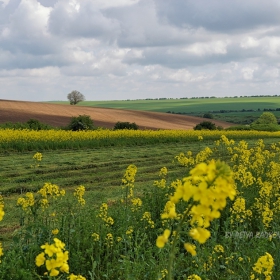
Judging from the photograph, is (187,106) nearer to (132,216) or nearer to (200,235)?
(132,216)

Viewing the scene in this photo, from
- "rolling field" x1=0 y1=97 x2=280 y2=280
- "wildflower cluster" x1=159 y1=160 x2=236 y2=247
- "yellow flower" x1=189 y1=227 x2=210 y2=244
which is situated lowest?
"rolling field" x1=0 y1=97 x2=280 y2=280

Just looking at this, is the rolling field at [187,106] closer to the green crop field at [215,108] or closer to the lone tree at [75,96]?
the green crop field at [215,108]

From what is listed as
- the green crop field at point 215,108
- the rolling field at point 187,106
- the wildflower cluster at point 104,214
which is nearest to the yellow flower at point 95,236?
the wildflower cluster at point 104,214

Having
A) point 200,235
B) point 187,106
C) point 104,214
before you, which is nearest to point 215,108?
point 187,106

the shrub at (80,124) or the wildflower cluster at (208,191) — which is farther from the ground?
the wildflower cluster at (208,191)

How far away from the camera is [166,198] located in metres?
8.52

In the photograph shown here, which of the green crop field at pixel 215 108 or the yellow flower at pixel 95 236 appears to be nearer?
the yellow flower at pixel 95 236

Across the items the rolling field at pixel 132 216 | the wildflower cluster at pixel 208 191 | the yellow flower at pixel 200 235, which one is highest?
the wildflower cluster at pixel 208 191

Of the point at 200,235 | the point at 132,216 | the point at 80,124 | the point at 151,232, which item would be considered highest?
the point at 200,235

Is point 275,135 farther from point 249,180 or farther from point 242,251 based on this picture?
point 242,251

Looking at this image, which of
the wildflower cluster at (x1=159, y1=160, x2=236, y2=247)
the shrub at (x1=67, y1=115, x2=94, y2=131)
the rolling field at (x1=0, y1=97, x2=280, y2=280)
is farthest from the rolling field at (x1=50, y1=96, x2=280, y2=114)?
the wildflower cluster at (x1=159, y1=160, x2=236, y2=247)

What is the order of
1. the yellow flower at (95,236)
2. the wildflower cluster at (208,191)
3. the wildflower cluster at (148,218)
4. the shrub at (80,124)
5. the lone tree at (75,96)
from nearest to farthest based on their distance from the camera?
the wildflower cluster at (208,191), the yellow flower at (95,236), the wildflower cluster at (148,218), the shrub at (80,124), the lone tree at (75,96)

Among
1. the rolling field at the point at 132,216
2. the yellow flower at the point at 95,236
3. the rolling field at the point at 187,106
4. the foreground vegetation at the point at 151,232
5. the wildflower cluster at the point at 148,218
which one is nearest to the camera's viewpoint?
the foreground vegetation at the point at 151,232

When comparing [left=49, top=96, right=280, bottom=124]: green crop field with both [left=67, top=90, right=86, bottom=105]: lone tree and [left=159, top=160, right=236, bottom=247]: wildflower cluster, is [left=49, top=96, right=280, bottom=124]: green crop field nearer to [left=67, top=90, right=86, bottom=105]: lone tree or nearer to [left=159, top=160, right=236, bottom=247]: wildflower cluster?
[left=67, top=90, right=86, bottom=105]: lone tree
